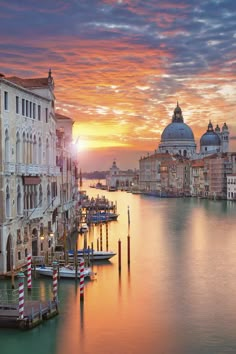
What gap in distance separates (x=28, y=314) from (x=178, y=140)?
10178cm

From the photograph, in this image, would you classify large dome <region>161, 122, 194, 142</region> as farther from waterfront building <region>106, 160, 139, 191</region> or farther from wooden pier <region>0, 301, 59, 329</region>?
wooden pier <region>0, 301, 59, 329</region>

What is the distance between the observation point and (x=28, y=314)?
1213cm

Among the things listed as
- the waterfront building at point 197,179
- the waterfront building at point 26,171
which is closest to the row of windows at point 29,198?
the waterfront building at point 26,171

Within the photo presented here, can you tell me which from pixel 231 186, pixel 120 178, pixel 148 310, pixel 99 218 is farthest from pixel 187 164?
pixel 148 310

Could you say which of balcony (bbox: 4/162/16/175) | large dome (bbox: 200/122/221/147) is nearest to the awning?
balcony (bbox: 4/162/16/175)

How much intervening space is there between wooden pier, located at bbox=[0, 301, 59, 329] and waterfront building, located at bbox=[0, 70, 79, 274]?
3.20 m

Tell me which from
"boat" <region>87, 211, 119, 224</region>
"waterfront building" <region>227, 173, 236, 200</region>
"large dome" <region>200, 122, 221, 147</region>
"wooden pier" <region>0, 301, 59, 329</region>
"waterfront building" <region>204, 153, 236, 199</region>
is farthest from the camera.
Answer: "large dome" <region>200, 122, 221, 147</region>

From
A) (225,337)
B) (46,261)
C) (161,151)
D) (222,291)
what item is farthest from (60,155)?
(161,151)

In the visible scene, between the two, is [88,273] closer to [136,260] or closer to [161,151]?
[136,260]

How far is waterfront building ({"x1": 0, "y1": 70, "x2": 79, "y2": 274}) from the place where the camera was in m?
16.0

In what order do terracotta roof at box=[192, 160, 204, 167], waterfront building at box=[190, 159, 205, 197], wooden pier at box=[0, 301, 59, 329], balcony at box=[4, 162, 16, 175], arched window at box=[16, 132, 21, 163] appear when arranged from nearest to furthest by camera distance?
wooden pier at box=[0, 301, 59, 329] → balcony at box=[4, 162, 16, 175] → arched window at box=[16, 132, 21, 163] → waterfront building at box=[190, 159, 205, 197] → terracotta roof at box=[192, 160, 204, 167]

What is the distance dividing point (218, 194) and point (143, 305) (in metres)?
57.8

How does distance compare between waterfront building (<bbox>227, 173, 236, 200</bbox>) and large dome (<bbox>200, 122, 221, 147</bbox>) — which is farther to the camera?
large dome (<bbox>200, 122, 221, 147</bbox>)

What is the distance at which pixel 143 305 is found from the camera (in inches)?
572
